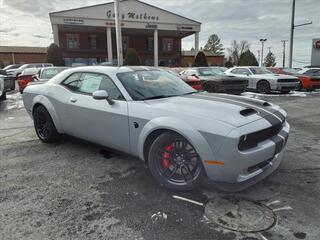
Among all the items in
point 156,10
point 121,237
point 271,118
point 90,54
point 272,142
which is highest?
point 156,10

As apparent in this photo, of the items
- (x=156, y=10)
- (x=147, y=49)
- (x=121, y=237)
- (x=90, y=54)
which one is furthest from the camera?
(x=147, y=49)

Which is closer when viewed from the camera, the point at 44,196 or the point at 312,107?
the point at 44,196

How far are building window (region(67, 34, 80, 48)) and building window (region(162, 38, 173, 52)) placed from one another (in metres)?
12.2

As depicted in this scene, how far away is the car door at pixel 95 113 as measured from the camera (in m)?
3.80

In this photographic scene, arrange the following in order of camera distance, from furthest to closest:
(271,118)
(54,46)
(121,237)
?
(54,46), (271,118), (121,237)

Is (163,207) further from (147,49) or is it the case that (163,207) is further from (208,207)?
(147,49)

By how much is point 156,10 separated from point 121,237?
1320 inches

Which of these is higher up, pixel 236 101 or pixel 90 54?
pixel 90 54

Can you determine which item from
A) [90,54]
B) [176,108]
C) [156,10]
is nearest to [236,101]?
[176,108]

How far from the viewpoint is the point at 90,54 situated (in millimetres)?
37719

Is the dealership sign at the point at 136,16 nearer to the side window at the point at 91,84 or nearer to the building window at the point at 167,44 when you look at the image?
the building window at the point at 167,44

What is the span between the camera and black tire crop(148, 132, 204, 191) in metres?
3.20

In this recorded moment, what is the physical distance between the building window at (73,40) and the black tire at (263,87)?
1142 inches

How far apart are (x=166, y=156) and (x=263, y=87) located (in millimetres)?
12253
